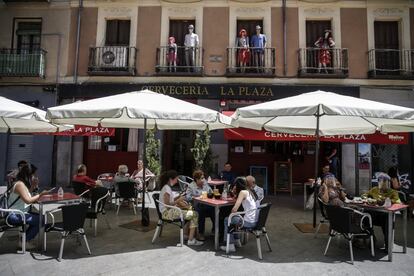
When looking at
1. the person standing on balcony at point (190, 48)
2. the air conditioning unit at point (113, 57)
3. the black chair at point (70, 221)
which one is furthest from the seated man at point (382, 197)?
the air conditioning unit at point (113, 57)

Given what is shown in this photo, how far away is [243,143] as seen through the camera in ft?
43.0

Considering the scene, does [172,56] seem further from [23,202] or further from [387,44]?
[23,202]

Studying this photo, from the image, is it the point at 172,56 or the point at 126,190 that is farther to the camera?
the point at 172,56

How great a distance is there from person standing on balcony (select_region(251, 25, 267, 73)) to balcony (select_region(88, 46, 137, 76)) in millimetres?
4879

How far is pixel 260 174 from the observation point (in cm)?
1235

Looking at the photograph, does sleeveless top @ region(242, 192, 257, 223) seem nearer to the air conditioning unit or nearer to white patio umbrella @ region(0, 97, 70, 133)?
white patio umbrella @ region(0, 97, 70, 133)

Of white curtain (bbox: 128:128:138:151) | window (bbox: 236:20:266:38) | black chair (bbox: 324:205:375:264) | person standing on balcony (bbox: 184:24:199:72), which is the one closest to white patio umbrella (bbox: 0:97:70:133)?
white curtain (bbox: 128:128:138:151)

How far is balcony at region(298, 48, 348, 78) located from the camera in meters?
12.5

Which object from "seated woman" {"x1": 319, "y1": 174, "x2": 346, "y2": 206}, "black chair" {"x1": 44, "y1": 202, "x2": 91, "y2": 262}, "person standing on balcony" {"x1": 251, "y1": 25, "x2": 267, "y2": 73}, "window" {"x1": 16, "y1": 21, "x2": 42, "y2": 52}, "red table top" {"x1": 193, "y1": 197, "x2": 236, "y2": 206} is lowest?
"black chair" {"x1": 44, "y1": 202, "x2": 91, "y2": 262}

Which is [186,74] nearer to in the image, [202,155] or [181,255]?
[202,155]

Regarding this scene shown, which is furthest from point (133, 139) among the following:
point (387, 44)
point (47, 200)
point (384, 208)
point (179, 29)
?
point (387, 44)

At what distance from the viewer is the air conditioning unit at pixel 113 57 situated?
515 inches

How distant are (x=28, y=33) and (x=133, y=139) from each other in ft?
21.9

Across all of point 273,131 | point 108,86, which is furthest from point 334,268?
point 108,86
